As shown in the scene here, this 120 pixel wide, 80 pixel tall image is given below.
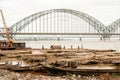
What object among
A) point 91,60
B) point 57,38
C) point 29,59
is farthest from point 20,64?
point 57,38

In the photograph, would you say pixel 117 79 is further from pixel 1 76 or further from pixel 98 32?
pixel 98 32

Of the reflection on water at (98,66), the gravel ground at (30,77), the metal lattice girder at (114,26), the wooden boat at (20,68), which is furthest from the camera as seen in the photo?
the metal lattice girder at (114,26)

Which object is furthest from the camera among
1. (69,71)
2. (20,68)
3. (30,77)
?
A: (20,68)

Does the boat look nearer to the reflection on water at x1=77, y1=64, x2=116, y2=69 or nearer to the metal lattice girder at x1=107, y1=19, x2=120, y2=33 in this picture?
the reflection on water at x1=77, y1=64, x2=116, y2=69

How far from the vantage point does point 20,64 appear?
1513 inches

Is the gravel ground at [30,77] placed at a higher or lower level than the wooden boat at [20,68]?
lower

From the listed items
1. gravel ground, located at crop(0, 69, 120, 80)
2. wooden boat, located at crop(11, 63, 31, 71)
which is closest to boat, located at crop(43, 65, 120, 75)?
gravel ground, located at crop(0, 69, 120, 80)

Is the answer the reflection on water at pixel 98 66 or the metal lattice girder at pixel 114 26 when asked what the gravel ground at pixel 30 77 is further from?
the metal lattice girder at pixel 114 26

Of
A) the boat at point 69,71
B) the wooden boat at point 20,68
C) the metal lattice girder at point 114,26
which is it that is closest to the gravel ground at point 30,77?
the boat at point 69,71

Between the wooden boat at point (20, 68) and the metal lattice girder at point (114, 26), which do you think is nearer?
the wooden boat at point (20, 68)

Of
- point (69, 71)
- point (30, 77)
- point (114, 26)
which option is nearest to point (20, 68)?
point (30, 77)

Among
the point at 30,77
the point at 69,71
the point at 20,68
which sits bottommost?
the point at 30,77

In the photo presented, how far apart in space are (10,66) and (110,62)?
9333 millimetres

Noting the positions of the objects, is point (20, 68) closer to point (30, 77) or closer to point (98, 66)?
point (30, 77)
